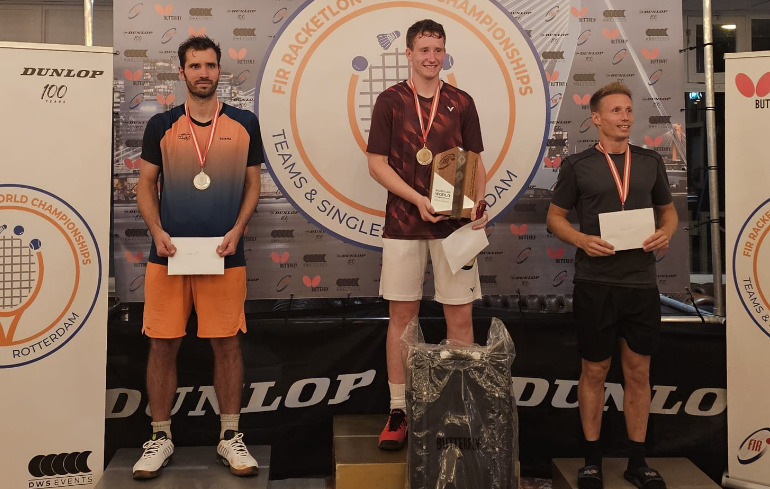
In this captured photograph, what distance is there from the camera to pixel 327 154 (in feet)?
12.2

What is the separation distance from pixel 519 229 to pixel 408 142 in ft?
3.32

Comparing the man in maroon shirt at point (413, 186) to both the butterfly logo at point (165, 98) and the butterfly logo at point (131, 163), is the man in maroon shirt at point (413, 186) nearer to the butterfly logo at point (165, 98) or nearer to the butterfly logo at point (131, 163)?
the butterfly logo at point (165, 98)

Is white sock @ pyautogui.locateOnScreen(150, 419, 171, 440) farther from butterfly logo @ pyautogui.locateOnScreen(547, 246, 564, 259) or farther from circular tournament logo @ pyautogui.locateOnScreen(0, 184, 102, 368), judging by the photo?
butterfly logo @ pyautogui.locateOnScreen(547, 246, 564, 259)

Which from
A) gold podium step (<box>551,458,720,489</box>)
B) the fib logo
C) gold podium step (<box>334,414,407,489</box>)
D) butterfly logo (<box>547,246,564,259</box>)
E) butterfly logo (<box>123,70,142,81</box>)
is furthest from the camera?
butterfly logo (<box>547,246,564,259</box>)

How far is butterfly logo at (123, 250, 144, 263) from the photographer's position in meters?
3.65

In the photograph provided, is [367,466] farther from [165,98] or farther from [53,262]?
[165,98]

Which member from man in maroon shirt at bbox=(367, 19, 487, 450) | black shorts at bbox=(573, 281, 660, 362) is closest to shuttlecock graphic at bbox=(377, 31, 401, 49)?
man in maroon shirt at bbox=(367, 19, 487, 450)

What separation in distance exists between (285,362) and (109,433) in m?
0.94

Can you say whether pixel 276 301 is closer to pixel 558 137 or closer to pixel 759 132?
pixel 558 137

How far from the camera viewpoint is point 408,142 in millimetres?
3113

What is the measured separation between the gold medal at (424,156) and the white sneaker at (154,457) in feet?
5.49

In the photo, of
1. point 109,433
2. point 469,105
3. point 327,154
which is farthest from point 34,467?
point 469,105

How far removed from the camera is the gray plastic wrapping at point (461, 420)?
271cm

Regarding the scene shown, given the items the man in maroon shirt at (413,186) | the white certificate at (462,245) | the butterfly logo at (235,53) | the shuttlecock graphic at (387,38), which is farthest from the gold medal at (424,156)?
the butterfly logo at (235,53)
